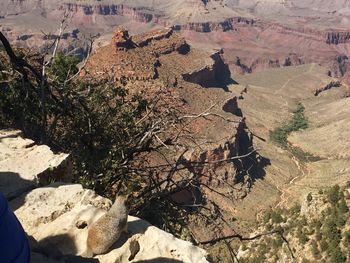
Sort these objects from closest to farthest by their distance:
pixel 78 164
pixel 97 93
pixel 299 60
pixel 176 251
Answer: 1. pixel 176 251
2. pixel 78 164
3. pixel 97 93
4. pixel 299 60

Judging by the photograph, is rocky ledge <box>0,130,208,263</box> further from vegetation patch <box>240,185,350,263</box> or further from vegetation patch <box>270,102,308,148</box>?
vegetation patch <box>270,102,308,148</box>

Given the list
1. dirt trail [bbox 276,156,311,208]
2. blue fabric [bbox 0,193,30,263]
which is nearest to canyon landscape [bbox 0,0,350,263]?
dirt trail [bbox 276,156,311,208]

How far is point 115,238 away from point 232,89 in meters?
96.5

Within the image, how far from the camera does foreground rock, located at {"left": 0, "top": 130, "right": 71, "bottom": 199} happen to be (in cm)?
758

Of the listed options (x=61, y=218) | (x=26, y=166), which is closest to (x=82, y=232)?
(x=61, y=218)

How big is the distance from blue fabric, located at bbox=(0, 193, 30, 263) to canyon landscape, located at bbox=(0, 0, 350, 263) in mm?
2104

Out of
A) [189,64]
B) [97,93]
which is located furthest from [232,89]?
[97,93]

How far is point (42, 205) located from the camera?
7.14 meters

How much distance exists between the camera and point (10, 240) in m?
3.55

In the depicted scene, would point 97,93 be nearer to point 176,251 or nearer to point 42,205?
point 42,205

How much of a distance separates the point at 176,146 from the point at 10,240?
358 inches

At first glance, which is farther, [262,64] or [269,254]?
[262,64]

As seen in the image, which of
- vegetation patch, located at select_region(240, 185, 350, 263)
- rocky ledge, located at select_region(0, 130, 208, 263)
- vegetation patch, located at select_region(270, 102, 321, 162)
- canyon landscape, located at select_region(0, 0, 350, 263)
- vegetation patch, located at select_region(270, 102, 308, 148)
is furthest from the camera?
vegetation patch, located at select_region(270, 102, 308, 148)

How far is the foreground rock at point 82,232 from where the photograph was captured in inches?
243
